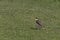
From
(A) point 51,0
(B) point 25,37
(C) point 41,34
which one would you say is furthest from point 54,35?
(A) point 51,0

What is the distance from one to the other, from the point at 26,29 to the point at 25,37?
3.46 ft

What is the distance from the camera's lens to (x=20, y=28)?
10180mm

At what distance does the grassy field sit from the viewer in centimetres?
941

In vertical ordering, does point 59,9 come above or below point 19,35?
below

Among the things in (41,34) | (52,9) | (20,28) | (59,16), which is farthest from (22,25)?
(52,9)

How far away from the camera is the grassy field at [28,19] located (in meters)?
9.41

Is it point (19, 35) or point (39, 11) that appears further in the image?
point (39, 11)

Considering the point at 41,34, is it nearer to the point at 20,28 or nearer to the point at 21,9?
the point at 20,28

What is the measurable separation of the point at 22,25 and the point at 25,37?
1583 millimetres

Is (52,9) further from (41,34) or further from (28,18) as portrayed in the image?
(41,34)

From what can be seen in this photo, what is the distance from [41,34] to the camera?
9.58 meters

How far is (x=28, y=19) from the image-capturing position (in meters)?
11.9

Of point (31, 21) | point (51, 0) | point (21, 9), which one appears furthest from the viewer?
point (51, 0)

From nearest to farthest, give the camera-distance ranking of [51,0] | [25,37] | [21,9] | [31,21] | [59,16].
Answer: [25,37]
[31,21]
[59,16]
[21,9]
[51,0]
